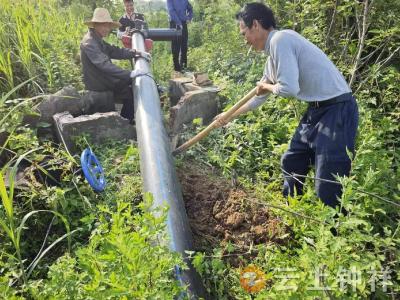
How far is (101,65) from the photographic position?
4184mm

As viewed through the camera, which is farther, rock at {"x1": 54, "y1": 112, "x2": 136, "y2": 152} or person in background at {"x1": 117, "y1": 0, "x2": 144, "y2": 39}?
person in background at {"x1": 117, "y1": 0, "x2": 144, "y2": 39}

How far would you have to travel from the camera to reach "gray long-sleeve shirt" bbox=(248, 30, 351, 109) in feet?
7.61

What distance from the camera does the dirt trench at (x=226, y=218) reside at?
248 centimetres

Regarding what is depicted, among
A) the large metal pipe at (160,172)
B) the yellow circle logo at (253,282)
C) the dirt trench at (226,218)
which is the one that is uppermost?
the large metal pipe at (160,172)

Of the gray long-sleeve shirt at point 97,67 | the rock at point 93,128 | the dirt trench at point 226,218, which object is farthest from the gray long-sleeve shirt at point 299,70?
the gray long-sleeve shirt at point 97,67

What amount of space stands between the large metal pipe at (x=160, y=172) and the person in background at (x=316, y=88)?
31.9 inches

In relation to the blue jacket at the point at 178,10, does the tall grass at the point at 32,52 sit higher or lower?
lower

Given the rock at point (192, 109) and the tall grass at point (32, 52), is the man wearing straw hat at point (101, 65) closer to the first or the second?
the tall grass at point (32, 52)

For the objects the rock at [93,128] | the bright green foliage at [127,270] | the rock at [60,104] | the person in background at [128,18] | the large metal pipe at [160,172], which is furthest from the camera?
the person in background at [128,18]

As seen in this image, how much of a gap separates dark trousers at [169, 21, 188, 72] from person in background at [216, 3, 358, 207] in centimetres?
396

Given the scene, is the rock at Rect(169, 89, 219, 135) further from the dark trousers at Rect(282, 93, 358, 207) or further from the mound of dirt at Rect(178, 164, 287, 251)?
the dark trousers at Rect(282, 93, 358, 207)

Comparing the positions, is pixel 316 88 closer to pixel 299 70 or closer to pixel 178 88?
pixel 299 70

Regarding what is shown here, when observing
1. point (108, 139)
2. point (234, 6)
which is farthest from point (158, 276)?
point (234, 6)

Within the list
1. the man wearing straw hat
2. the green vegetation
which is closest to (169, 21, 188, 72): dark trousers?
the green vegetation
